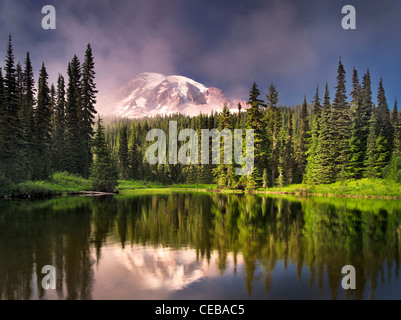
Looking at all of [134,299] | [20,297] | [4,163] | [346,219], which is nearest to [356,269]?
[134,299]

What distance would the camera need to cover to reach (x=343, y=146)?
177ft

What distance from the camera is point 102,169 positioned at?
51.6m

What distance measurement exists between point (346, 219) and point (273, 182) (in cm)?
4058

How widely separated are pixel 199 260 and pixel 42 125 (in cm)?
5118

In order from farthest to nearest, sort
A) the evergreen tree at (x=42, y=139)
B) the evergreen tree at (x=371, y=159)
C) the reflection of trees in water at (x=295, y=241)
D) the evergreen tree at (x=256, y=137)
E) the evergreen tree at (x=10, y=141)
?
1. the evergreen tree at (x=256, y=137)
2. the evergreen tree at (x=371, y=159)
3. the evergreen tree at (x=42, y=139)
4. the evergreen tree at (x=10, y=141)
5. the reflection of trees in water at (x=295, y=241)

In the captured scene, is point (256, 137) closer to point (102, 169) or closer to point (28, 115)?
point (102, 169)

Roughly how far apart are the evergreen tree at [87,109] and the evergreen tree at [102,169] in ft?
15.5

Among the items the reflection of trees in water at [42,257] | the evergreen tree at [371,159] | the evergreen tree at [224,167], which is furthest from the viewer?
the evergreen tree at [224,167]

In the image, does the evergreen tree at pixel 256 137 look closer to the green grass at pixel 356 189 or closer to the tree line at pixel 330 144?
the tree line at pixel 330 144

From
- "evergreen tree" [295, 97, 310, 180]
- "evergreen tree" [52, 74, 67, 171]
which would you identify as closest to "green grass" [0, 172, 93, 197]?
"evergreen tree" [52, 74, 67, 171]

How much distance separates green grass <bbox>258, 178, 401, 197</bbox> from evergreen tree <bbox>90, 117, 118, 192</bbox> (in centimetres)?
3182

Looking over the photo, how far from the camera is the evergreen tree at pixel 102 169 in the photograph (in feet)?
168

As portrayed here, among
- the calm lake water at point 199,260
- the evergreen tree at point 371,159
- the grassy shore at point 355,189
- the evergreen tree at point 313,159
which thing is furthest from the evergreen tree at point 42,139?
the evergreen tree at point 371,159

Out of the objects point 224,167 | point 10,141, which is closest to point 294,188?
point 224,167
